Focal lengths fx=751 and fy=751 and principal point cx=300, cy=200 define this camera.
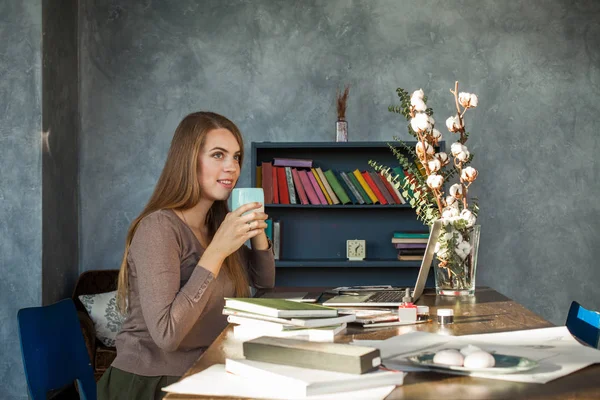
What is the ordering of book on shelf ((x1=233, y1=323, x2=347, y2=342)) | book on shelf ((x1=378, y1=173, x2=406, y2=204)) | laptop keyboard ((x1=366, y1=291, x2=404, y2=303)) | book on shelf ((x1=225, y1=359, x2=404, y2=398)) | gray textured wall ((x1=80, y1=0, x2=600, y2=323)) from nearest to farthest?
book on shelf ((x1=225, y1=359, x2=404, y2=398)), book on shelf ((x1=233, y1=323, x2=347, y2=342)), laptop keyboard ((x1=366, y1=291, x2=404, y2=303)), book on shelf ((x1=378, y1=173, x2=406, y2=204)), gray textured wall ((x1=80, y1=0, x2=600, y2=323))

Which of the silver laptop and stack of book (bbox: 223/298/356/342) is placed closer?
stack of book (bbox: 223/298/356/342)

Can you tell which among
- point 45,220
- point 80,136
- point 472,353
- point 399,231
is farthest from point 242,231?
point 80,136

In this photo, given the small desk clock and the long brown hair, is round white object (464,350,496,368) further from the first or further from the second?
the small desk clock

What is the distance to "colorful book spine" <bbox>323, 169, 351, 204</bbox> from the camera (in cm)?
447

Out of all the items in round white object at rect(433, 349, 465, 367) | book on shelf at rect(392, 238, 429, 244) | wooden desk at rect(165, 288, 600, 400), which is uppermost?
book on shelf at rect(392, 238, 429, 244)

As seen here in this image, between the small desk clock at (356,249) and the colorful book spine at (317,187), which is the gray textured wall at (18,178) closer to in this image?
the colorful book spine at (317,187)

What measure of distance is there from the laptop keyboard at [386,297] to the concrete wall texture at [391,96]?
2574 millimetres

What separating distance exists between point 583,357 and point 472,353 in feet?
0.76

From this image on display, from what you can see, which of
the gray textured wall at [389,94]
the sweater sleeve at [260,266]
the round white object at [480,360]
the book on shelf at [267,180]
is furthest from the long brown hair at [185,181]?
the gray textured wall at [389,94]

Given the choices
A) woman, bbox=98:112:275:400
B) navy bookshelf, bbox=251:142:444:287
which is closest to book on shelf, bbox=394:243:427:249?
navy bookshelf, bbox=251:142:444:287

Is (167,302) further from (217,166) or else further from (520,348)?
(520,348)

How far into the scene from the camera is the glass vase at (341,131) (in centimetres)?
449

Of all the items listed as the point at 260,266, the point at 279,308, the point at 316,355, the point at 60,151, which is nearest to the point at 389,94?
the point at 60,151

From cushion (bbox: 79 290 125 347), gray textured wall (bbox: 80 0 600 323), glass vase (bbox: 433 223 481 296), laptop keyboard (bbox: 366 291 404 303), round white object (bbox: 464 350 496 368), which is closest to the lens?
round white object (bbox: 464 350 496 368)
